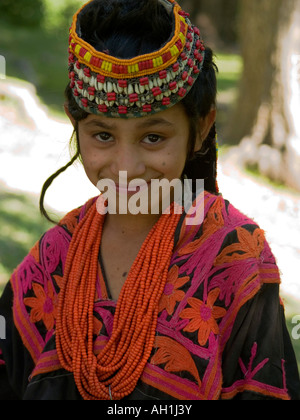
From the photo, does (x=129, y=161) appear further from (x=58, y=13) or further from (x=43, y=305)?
(x=58, y=13)

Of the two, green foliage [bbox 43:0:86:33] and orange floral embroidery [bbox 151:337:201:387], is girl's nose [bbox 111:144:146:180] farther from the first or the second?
green foliage [bbox 43:0:86:33]

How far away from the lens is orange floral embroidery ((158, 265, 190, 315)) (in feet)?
6.52

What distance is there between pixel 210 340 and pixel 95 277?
17.5 inches

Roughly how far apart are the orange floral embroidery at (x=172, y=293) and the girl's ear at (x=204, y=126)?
435 millimetres

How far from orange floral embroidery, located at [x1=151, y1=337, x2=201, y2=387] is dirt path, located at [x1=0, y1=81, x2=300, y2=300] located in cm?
310

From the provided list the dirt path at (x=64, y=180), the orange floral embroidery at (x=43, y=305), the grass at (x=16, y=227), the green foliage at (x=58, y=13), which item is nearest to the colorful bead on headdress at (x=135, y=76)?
the orange floral embroidery at (x=43, y=305)

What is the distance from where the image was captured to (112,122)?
1894 millimetres

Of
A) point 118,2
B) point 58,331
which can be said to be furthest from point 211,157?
point 58,331

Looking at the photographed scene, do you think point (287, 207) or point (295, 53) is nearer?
point (287, 207)

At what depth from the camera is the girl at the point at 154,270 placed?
1875 mm

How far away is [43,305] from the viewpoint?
2172mm

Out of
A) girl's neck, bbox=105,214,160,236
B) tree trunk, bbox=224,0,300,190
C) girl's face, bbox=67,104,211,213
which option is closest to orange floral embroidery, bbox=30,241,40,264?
girl's neck, bbox=105,214,160,236

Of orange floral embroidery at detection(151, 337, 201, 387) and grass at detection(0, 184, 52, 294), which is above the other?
grass at detection(0, 184, 52, 294)
